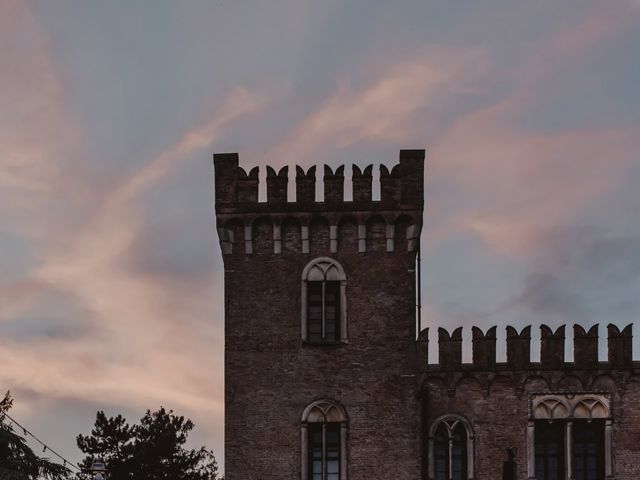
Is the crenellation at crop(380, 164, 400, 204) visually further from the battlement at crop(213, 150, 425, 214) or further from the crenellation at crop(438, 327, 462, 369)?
the crenellation at crop(438, 327, 462, 369)

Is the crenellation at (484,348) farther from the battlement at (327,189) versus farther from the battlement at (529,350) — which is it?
the battlement at (327,189)

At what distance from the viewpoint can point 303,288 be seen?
131 ft

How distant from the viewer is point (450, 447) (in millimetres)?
39375

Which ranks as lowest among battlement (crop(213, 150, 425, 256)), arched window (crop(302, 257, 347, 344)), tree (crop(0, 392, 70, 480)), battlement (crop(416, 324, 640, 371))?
tree (crop(0, 392, 70, 480))

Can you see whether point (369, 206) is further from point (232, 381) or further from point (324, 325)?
point (232, 381)

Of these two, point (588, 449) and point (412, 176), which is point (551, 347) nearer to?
point (588, 449)

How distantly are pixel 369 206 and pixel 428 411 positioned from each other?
5.79 m

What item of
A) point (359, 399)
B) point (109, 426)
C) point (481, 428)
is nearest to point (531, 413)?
point (481, 428)

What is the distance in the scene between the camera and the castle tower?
1535 inches

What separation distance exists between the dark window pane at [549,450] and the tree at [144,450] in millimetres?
30686

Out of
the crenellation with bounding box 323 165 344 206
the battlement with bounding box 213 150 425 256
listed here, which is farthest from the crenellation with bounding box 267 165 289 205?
the crenellation with bounding box 323 165 344 206

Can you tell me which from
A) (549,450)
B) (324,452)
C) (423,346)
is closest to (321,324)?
(423,346)

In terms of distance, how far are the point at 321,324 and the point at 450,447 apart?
4794 mm

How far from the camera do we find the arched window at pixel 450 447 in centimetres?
3928
